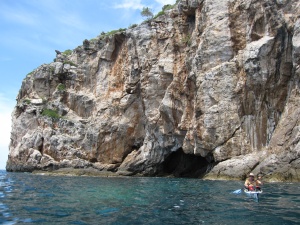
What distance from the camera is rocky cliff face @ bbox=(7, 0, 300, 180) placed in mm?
27641

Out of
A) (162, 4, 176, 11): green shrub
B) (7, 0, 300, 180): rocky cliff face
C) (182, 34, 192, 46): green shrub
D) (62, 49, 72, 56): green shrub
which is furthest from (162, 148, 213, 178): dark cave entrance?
(62, 49, 72, 56): green shrub

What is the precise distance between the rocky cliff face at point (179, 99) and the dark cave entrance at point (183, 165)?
134 mm

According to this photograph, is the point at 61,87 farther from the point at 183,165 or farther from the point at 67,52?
the point at 183,165

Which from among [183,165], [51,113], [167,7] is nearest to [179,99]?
[183,165]

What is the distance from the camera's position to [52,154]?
4397 cm

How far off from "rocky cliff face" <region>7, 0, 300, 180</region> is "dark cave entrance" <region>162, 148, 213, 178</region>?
0.13m

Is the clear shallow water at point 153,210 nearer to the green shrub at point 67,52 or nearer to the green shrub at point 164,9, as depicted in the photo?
the green shrub at point 164,9

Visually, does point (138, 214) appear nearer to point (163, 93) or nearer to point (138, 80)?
point (163, 93)

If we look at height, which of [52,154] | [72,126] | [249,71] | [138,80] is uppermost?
[138,80]

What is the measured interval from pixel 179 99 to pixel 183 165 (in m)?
9.12

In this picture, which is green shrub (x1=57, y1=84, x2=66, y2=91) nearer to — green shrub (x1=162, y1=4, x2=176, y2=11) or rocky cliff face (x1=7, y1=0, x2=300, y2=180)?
rocky cliff face (x1=7, y1=0, x2=300, y2=180)

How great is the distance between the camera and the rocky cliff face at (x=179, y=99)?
2764 cm

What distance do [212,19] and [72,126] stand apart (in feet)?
79.6

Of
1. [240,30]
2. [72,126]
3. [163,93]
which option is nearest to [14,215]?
[240,30]
